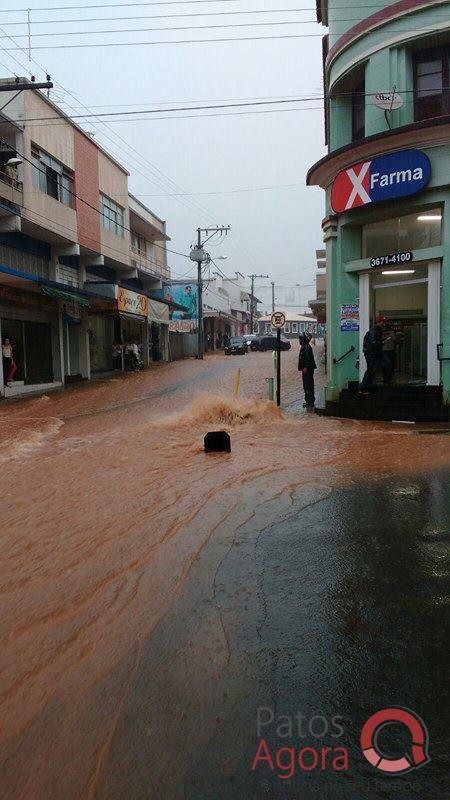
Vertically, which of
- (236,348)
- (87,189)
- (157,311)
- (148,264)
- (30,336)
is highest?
(87,189)

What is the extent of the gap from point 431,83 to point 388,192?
9.27 feet

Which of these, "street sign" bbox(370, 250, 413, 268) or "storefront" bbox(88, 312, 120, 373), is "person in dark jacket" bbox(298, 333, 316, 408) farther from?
"storefront" bbox(88, 312, 120, 373)

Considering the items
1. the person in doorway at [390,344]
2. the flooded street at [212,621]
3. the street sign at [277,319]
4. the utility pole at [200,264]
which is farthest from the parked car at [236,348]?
the flooded street at [212,621]

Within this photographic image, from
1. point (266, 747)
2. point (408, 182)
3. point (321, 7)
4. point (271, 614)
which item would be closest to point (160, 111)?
point (408, 182)

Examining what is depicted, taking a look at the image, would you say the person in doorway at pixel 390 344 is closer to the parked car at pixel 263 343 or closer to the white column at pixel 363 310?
the white column at pixel 363 310

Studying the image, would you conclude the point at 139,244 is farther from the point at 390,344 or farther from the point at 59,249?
the point at 390,344

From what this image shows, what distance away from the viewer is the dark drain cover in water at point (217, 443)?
9.67 m

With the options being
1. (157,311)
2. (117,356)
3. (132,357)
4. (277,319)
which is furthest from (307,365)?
(157,311)

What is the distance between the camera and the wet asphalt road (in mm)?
2371

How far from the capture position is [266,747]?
2543mm

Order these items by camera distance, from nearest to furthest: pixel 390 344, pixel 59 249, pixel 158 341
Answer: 1. pixel 390 344
2. pixel 59 249
3. pixel 158 341

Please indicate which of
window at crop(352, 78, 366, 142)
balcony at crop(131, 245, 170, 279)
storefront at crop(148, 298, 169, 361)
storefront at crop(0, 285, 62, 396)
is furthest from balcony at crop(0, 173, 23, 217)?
storefront at crop(148, 298, 169, 361)

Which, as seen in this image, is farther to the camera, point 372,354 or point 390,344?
point 390,344

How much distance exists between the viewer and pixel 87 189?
24578 millimetres
